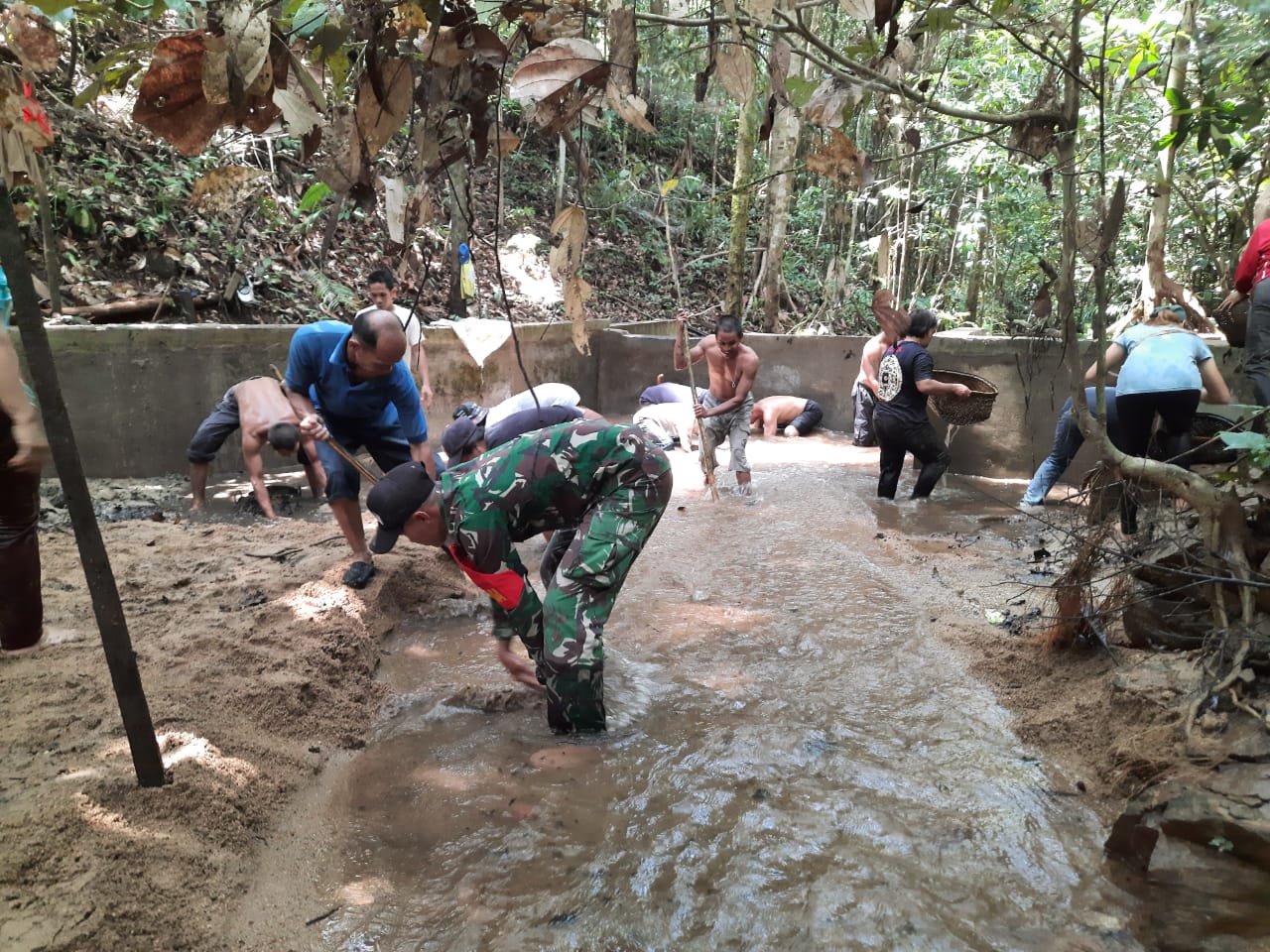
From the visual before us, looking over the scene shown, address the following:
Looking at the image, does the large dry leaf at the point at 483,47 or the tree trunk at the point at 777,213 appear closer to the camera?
the large dry leaf at the point at 483,47

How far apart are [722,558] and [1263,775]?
356 centimetres

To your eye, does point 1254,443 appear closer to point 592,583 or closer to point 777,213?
point 592,583

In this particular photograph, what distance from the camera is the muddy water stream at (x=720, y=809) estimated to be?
2.36 meters

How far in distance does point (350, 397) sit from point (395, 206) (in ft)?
8.94

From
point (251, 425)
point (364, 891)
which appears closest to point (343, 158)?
point (364, 891)

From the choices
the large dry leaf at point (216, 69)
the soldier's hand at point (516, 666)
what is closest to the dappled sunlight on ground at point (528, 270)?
the soldier's hand at point (516, 666)

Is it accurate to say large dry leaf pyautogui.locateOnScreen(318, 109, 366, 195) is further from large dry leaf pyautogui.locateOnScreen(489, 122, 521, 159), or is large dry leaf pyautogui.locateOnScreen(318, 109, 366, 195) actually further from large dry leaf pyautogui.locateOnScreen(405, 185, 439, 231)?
large dry leaf pyautogui.locateOnScreen(489, 122, 521, 159)

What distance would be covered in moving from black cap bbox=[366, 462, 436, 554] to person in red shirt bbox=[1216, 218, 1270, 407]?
465cm

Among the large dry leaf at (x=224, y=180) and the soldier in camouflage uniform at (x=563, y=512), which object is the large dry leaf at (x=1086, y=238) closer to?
the soldier in camouflage uniform at (x=563, y=512)

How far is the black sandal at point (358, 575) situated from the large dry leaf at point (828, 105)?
3280mm

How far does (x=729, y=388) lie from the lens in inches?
299

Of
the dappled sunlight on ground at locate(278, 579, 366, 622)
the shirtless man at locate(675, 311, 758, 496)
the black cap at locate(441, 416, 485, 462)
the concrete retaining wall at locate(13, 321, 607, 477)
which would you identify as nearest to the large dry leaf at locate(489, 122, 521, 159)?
the dappled sunlight on ground at locate(278, 579, 366, 622)

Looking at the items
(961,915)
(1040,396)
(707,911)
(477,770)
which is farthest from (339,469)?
(1040,396)

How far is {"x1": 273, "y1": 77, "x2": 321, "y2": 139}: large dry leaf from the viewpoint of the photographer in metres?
1.79
